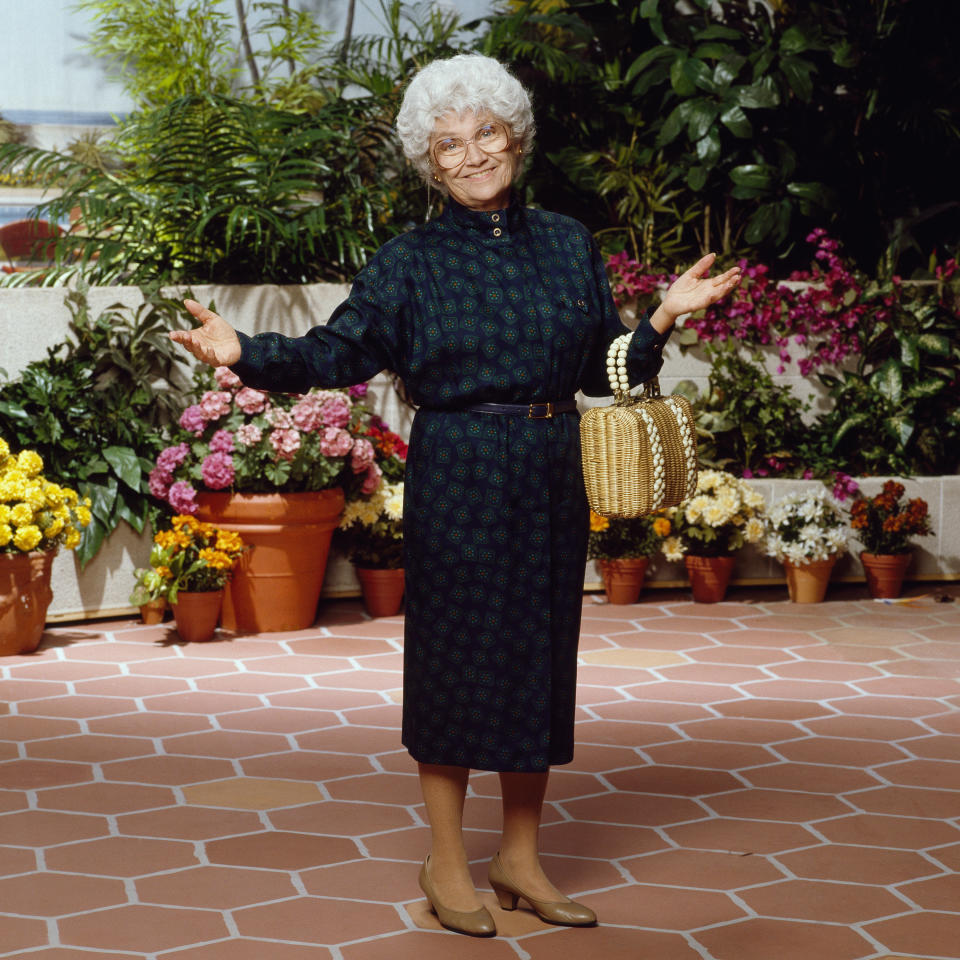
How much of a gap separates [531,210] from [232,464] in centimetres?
270

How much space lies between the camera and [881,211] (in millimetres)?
7539

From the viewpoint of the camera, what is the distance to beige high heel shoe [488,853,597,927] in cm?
288

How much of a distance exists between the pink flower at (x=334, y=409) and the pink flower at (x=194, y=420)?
18.7 inches

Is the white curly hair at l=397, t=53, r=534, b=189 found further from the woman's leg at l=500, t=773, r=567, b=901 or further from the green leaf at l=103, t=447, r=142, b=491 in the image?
the green leaf at l=103, t=447, r=142, b=491

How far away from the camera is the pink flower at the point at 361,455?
5.55 metres

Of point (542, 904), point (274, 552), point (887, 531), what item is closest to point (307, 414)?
point (274, 552)

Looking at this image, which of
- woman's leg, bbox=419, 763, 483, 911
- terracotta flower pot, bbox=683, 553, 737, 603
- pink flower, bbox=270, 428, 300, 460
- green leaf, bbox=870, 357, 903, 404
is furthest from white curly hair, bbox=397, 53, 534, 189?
green leaf, bbox=870, 357, 903, 404

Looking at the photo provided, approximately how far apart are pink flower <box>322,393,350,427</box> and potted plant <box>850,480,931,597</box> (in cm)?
230

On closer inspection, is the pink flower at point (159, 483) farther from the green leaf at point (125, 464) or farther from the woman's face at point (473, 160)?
the woman's face at point (473, 160)

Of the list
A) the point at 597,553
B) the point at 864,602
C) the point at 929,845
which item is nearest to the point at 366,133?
the point at 597,553

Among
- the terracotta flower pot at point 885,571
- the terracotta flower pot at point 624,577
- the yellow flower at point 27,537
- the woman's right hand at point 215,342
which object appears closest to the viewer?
the woman's right hand at point 215,342

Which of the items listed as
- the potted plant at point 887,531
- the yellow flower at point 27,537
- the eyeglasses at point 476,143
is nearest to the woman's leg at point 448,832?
the eyeglasses at point 476,143

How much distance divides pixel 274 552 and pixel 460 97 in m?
2.98

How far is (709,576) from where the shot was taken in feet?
19.6
